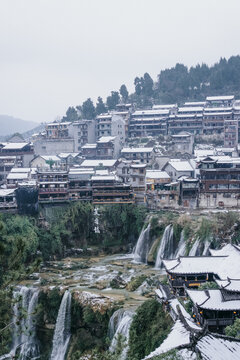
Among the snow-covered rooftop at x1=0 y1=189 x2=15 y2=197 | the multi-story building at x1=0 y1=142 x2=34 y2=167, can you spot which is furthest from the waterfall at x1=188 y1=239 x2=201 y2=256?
the multi-story building at x1=0 y1=142 x2=34 y2=167

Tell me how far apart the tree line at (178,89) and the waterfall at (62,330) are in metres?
80.9

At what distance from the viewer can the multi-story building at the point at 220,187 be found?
200ft

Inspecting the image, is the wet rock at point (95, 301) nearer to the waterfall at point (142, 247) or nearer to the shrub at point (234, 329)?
the shrub at point (234, 329)

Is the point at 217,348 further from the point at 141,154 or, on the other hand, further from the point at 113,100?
the point at 113,100

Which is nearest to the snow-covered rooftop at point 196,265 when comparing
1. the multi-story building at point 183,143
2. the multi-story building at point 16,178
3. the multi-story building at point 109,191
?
the multi-story building at point 109,191

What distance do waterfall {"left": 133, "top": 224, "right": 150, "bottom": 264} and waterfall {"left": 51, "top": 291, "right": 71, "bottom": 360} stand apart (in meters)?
16.5

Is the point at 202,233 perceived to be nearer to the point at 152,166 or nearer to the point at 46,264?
the point at 46,264

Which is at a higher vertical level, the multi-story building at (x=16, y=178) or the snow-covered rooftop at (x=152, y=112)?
the snow-covered rooftop at (x=152, y=112)

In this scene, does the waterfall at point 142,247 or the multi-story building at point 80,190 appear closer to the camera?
the waterfall at point 142,247

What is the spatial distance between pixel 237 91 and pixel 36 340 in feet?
335

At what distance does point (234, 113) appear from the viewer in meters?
97.8

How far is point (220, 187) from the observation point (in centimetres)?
6144

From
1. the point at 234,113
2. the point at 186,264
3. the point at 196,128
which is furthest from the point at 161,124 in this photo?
the point at 186,264

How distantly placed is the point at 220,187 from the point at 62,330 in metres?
33.3
